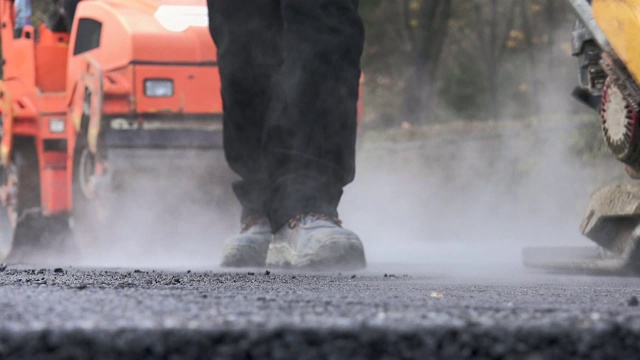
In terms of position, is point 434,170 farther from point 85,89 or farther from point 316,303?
point 316,303

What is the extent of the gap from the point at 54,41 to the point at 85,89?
1056mm

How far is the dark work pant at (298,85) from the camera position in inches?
155

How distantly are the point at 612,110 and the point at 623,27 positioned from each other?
357mm

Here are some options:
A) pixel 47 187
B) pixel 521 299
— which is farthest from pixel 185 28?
pixel 521 299

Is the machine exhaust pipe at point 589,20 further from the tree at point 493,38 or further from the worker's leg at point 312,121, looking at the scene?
the tree at point 493,38

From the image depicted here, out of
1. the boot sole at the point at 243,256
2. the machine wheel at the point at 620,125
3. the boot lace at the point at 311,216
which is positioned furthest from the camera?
the boot sole at the point at 243,256


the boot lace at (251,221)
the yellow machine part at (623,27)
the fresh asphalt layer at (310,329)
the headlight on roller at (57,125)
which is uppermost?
the headlight on roller at (57,125)

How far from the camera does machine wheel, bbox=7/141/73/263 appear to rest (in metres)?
6.58

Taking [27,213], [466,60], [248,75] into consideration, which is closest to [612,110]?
[248,75]

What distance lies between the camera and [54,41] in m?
7.03

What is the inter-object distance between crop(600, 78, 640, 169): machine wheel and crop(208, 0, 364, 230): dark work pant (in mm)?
833

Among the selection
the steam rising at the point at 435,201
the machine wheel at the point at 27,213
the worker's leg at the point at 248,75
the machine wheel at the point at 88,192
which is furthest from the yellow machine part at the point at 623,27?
the machine wheel at the point at 27,213

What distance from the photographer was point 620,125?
3.54m

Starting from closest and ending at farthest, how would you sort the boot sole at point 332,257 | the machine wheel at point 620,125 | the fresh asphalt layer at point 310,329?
the fresh asphalt layer at point 310,329 < the machine wheel at point 620,125 < the boot sole at point 332,257
